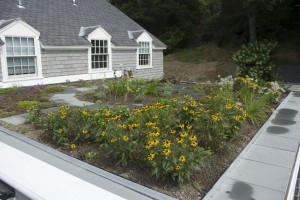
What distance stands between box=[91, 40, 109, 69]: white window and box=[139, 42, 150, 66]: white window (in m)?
2.81

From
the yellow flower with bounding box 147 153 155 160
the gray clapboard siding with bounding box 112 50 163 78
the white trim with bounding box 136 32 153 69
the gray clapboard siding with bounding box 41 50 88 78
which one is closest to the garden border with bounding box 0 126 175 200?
the yellow flower with bounding box 147 153 155 160

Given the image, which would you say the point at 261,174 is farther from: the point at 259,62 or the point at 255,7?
the point at 255,7

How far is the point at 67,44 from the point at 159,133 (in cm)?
871

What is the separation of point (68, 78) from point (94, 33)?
250 cm

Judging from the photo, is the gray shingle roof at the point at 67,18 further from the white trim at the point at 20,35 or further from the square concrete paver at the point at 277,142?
the square concrete paver at the point at 277,142

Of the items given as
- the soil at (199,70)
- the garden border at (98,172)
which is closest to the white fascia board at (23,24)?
the garden border at (98,172)

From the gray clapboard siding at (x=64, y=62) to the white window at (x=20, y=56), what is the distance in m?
0.49

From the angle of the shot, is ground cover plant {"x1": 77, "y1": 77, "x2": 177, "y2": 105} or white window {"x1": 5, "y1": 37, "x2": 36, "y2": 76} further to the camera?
white window {"x1": 5, "y1": 37, "x2": 36, "y2": 76}

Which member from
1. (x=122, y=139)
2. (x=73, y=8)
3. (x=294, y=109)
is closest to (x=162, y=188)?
(x=122, y=139)

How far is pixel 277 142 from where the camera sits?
4.36 m

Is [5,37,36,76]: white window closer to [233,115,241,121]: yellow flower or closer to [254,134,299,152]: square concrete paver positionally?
[233,115,241,121]: yellow flower

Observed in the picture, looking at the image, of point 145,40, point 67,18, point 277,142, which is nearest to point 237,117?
point 277,142

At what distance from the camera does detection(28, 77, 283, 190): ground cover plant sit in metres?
3.04

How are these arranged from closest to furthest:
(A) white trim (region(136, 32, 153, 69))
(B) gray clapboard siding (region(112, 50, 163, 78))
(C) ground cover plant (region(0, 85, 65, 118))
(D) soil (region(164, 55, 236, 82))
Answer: (C) ground cover plant (region(0, 85, 65, 118)), (B) gray clapboard siding (region(112, 50, 163, 78)), (A) white trim (region(136, 32, 153, 69)), (D) soil (region(164, 55, 236, 82))
